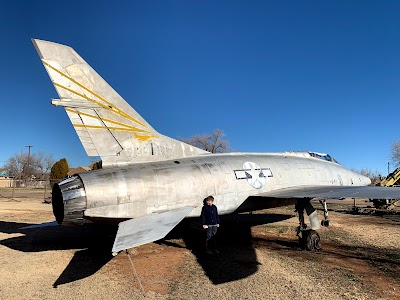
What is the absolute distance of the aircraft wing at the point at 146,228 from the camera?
5355 mm

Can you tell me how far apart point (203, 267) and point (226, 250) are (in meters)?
1.83

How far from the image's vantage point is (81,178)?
23.7 feet

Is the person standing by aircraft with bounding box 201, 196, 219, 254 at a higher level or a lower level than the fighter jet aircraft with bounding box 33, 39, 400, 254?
lower

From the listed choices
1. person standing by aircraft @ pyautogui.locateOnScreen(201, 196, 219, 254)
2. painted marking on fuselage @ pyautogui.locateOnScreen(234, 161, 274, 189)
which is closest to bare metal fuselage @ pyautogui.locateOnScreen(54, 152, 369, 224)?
painted marking on fuselage @ pyautogui.locateOnScreen(234, 161, 274, 189)

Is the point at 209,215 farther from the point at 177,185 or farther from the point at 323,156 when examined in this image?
the point at 323,156

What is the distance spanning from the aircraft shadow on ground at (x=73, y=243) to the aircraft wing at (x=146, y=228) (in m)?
1.71

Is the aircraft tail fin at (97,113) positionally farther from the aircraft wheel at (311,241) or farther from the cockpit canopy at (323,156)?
the cockpit canopy at (323,156)

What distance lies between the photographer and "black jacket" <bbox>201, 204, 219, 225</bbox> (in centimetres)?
839

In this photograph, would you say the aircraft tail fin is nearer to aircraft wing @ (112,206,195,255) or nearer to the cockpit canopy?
aircraft wing @ (112,206,195,255)

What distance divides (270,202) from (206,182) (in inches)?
120

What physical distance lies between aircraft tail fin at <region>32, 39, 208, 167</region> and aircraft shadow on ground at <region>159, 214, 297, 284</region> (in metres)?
2.45

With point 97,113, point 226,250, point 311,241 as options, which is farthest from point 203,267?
point 97,113

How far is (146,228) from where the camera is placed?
634cm

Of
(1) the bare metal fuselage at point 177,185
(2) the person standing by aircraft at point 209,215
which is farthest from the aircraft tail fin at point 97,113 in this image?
(2) the person standing by aircraft at point 209,215
